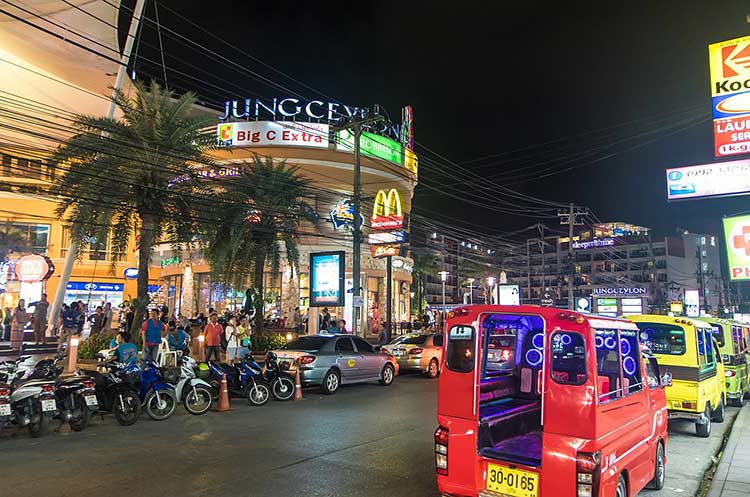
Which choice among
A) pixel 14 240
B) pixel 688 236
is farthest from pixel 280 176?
pixel 688 236

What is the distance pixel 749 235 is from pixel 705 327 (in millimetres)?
8812

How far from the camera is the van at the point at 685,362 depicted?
9250mm

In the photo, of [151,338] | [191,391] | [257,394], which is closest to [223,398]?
[191,391]

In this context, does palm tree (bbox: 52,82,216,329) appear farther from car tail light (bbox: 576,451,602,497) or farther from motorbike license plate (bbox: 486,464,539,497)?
car tail light (bbox: 576,451,602,497)

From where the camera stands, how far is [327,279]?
78.9 feet

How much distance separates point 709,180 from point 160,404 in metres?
14.3

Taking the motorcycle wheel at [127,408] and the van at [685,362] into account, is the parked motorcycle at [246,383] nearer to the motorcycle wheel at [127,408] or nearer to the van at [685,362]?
the motorcycle wheel at [127,408]

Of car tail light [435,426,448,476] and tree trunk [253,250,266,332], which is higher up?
tree trunk [253,250,266,332]

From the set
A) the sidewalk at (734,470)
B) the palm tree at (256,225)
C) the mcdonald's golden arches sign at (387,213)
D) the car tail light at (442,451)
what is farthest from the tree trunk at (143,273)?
the sidewalk at (734,470)

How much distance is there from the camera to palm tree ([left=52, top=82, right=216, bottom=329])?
17.9 meters

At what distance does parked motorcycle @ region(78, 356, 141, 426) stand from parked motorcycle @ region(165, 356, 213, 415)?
989 mm

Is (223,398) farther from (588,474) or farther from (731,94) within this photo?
(731,94)

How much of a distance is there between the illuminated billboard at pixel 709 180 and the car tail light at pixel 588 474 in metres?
11.8

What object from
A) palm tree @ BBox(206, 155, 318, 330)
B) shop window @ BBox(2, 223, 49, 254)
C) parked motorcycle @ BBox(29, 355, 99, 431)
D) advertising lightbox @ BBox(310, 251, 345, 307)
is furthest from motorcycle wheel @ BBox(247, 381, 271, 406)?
shop window @ BBox(2, 223, 49, 254)
